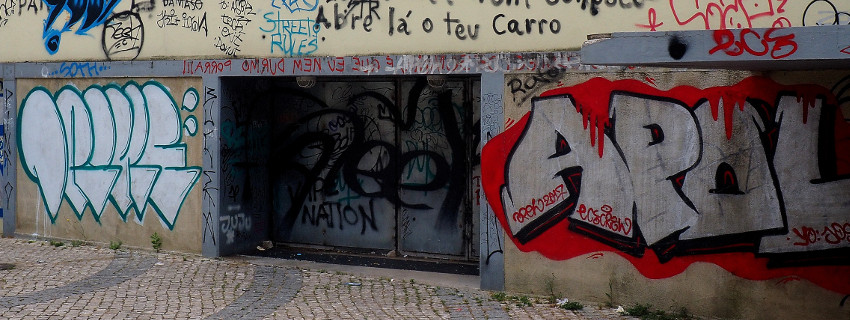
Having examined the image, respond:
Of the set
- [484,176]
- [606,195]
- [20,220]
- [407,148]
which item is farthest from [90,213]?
[606,195]

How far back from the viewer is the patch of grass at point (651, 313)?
300 inches

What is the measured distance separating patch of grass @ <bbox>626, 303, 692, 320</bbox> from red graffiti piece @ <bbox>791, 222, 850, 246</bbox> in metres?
1.15

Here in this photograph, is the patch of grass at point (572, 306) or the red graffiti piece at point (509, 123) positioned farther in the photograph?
the red graffiti piece at point (509, 123)

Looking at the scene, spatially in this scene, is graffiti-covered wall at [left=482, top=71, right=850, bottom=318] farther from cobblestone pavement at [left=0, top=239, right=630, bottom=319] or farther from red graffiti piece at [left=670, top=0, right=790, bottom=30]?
cobblestone pavement at [left=0, top=239, right=630, bottom=319]

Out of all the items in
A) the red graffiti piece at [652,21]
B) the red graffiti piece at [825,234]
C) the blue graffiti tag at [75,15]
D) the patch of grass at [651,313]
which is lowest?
the patch of grass at [651,313]

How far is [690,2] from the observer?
765 cm

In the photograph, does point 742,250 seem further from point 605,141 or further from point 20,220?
point 20,220

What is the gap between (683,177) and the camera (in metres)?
7.64

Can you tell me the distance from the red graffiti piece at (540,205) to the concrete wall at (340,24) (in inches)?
54.7

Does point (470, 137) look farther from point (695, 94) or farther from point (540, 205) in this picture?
point (695, 94)

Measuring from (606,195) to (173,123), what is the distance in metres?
5.28

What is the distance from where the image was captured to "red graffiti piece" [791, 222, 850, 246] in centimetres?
704

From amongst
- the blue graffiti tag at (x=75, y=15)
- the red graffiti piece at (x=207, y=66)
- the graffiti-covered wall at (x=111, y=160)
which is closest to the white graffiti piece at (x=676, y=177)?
→ the red graffiti piece at (x=207, y=66)

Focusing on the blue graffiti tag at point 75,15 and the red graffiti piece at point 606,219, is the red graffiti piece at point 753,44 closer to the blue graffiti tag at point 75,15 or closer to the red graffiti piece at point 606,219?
the red graffiti piece at point 606,219
